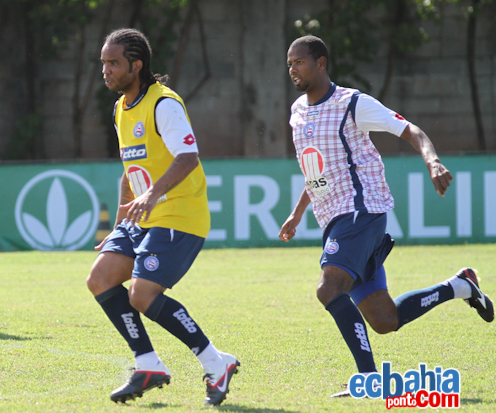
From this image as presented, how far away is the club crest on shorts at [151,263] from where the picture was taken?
3.89m

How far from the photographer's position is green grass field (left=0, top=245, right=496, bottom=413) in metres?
4.00

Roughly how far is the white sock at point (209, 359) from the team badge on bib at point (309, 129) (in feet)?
4.62

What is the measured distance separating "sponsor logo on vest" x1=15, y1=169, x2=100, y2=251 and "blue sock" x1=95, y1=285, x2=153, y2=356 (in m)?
10.4

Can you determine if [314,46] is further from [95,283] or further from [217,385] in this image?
[217,385]

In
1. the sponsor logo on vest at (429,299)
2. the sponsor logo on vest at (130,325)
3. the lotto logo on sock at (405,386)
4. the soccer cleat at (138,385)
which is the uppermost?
the sponsor logo on vest at (130,325)

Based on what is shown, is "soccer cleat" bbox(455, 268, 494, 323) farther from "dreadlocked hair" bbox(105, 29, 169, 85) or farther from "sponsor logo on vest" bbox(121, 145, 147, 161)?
"dreadlocked hair" bbox(105, 29, 169, 85)

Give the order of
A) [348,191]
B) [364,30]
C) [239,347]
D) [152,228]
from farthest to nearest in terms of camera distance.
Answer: [364,30]
[239,347]
[348,191]
[152,228]

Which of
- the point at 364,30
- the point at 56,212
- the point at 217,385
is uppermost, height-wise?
the point at 364,30

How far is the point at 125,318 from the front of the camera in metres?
4.09

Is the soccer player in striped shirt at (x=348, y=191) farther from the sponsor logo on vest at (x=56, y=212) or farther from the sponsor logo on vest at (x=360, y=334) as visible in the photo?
the sponsor logo on vest at (x=56, y=212)

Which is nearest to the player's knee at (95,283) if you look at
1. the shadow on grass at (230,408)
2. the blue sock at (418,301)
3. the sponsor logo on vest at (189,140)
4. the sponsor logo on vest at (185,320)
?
the sponsor logo on vest at (185,320)

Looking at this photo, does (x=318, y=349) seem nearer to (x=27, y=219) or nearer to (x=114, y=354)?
(x=114, y=354)

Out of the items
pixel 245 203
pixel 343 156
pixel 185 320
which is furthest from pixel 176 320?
pixel 245 203

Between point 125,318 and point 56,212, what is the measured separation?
415 inches
